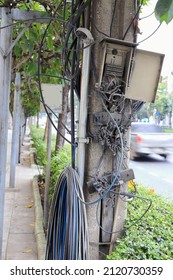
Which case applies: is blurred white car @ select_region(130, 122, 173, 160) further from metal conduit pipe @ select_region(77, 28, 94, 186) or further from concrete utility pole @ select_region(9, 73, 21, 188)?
A: metal conduit pipe @ select_region(77, 28, 94, 186)

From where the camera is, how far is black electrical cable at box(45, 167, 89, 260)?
1.65m

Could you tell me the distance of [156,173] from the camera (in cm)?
860

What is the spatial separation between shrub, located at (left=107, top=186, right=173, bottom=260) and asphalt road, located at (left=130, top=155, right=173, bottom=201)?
275 cm

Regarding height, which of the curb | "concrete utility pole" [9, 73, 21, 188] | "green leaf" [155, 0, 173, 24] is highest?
"green leaf" [155, 0, 173, 24]

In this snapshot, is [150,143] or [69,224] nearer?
[69,224]

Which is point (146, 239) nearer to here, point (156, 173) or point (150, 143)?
point (156, 173)

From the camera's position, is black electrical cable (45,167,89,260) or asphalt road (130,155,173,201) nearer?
black electrical cable (45,167,89,260)

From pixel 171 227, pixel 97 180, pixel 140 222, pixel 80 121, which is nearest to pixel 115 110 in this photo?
pixel 80 121

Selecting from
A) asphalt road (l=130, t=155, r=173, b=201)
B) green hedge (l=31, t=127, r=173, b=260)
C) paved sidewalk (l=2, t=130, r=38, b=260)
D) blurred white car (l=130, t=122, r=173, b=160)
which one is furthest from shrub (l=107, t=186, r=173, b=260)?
blurred white car (l=130, t=122, r=173, b=160)

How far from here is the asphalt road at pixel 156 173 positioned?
6.57 metres

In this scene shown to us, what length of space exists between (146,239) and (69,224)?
0.62 metres

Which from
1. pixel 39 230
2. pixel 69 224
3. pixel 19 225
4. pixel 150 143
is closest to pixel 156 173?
pixel 150 143

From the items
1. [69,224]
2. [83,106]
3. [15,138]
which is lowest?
[15,138]
